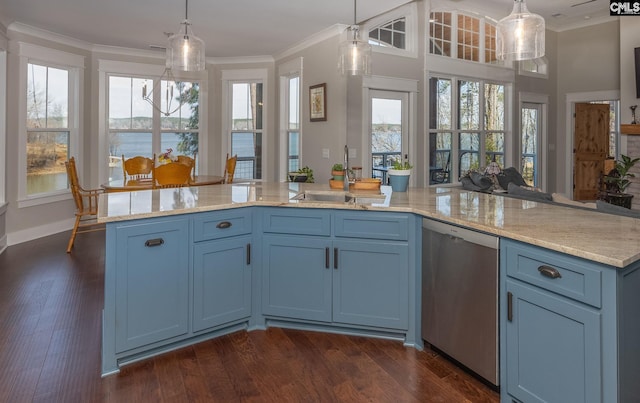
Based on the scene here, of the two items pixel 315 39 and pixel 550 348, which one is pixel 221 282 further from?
pixel 315 39

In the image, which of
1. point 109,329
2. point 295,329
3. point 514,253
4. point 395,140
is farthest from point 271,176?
point 514,253

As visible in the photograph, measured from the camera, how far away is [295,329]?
292 centimetres

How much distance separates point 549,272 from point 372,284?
3.70 ft

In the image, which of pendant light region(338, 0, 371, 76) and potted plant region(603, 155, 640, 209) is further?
potted plant region(603, 155, 640, 209)

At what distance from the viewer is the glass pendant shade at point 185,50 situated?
3191 mm

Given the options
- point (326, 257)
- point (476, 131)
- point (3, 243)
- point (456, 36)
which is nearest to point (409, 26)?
point (456, 36)

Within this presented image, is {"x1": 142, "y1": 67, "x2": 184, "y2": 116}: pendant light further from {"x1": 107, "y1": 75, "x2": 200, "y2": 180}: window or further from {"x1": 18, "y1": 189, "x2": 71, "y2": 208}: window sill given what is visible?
{"x1": 18, "y1": 189, "x2": 71, "y2": 208}: window sill

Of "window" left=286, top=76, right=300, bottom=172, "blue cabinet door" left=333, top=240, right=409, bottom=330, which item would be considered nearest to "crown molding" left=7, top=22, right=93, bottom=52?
"window" left=286, top=76, right=300, bottom=172

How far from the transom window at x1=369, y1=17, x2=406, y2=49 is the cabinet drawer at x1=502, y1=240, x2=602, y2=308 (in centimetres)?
448

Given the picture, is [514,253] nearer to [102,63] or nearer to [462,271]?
[462,271]

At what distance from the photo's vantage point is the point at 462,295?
Result: 2273mm

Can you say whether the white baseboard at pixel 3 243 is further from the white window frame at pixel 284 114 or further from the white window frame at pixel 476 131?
the white window frame at pixel 476 131

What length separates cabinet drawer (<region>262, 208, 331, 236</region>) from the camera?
2734mm

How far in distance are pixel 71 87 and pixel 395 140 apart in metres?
4.54
